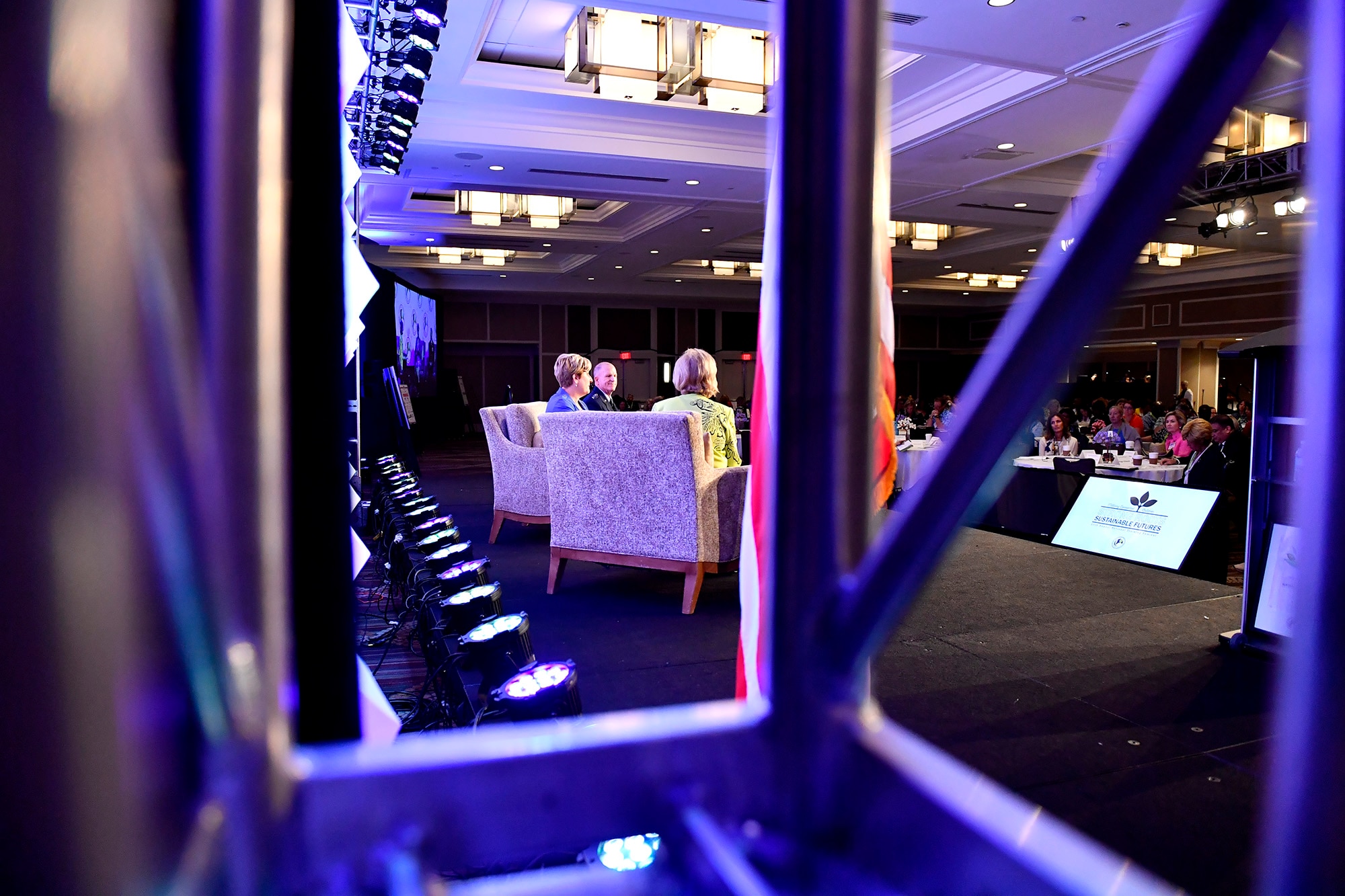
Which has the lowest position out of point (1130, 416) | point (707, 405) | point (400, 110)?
point (1130, 416)

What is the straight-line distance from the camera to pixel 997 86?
5.50m

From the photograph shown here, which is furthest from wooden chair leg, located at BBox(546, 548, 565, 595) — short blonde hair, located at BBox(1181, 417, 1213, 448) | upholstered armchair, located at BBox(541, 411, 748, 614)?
short blonde hair, located at BBox(1181, 417, 1213, 448)

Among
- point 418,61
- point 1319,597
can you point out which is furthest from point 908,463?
point 1319,597

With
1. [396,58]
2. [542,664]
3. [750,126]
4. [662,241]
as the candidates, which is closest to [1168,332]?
[662,241]

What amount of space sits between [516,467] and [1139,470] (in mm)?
4410

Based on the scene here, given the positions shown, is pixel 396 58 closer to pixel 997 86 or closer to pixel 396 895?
pixel 997 86

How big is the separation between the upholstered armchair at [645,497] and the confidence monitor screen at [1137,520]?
87.4 inches

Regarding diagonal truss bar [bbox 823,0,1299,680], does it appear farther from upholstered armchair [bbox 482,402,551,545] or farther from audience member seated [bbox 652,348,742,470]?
upholstered armchair [bbox 482,402,551,545]

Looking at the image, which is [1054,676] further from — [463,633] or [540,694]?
[540,694]

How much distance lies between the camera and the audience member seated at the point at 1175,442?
6.23 metres

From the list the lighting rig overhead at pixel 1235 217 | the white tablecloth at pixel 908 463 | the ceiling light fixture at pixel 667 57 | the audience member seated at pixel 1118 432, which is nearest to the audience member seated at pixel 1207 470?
A: the audience member seated at pixel 1118 432

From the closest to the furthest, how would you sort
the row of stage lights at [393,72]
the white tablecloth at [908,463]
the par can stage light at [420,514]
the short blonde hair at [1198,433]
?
the row of stage lights at [393,72] < the par can stage light at [420,514] < the short blonde hair at [1198,433] < the white tablecloth at [908,463]

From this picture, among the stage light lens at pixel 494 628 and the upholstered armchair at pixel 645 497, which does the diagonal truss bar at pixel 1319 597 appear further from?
the upholstered armchair at pixel 645 497

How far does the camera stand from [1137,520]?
4605 mm
